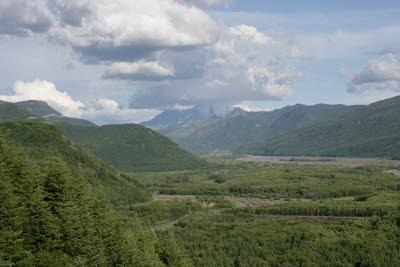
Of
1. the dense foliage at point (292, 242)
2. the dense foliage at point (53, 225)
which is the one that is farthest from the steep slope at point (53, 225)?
the dense foliage at point (292, 242)

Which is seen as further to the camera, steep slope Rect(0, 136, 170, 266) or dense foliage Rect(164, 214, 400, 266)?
dense foliage Rect(164, 214, 400, 266)

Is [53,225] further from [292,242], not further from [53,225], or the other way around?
[292,242]

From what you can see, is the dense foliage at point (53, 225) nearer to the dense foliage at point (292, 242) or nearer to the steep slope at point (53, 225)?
the steep slope at point (53, 225)

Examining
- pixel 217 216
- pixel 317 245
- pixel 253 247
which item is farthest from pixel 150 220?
pixel 317 245

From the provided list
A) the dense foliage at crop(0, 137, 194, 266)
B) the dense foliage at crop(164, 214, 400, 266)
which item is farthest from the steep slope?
the dense foliage at crop(164, 214, 400, 266)

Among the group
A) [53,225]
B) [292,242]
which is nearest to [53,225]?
[53,225]

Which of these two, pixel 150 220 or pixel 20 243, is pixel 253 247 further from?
pixel 20 243

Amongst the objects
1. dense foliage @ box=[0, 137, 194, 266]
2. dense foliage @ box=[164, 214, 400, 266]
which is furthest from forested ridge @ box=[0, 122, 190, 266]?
dense foliage @ box=[164, 214, 400, 266]

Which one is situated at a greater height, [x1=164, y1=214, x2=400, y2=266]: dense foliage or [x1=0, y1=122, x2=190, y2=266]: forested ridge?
[x1=0, y1=122, x2=190, y2=266]: forested ridge

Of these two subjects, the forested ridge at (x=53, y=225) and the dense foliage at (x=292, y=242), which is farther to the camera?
the dense foliage at (x=292, y=242)

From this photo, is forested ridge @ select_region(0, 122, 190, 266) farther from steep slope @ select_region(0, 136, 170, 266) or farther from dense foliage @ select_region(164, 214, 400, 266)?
dense foliage @ select_region(164, 214, 400, 266)

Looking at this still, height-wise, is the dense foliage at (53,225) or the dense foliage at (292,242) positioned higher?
the dense foliage at (53,225)

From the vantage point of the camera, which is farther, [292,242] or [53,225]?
[292,242]

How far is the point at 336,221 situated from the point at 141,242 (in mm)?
123310
